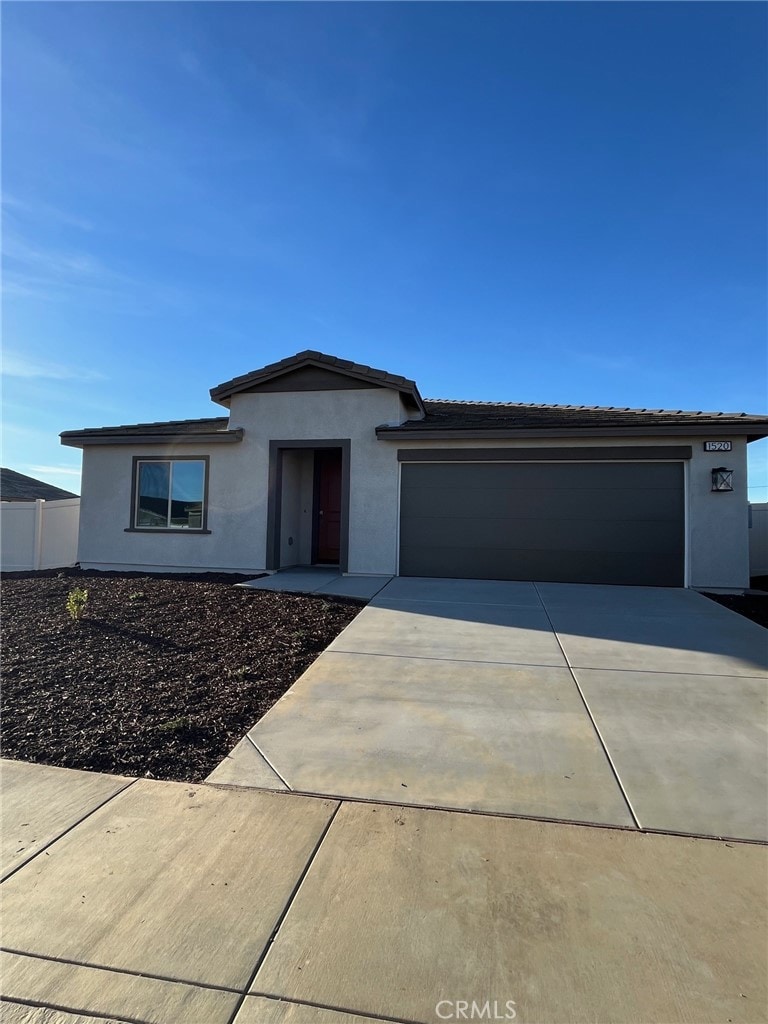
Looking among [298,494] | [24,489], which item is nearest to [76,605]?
[298,494]

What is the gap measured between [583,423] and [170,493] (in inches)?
332

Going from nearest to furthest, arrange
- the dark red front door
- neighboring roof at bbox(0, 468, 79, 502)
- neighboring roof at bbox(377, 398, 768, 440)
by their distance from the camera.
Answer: neighboring roof at bbox(377, 398, 768, 440) < the dark red front door < neighboring roof at bbox(0, 468, 79, 502)

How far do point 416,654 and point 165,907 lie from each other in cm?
374

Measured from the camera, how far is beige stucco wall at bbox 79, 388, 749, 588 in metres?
9.48

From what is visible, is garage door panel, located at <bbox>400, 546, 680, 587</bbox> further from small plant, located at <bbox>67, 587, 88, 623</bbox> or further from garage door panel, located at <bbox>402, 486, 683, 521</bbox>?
small plant, located at <bbox>67, 587, 88, 623</bbox>

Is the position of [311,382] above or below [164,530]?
above

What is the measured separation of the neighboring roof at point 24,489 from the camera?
23.4 meters

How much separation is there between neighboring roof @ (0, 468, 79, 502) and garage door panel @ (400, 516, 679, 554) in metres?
18.8

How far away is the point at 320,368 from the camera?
1089cm

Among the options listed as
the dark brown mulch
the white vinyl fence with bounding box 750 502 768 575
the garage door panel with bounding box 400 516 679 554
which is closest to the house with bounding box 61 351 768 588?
the garage door panel with bounding box 400 516 679 554

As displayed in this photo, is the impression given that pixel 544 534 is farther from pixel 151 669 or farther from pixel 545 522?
pixel 151 669

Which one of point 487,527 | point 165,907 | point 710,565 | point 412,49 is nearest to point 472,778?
point 165,907

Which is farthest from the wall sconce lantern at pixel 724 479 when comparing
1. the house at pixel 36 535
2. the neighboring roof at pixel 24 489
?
the neighboring roof at pixel 24 489

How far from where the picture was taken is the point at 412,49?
26.5ft
